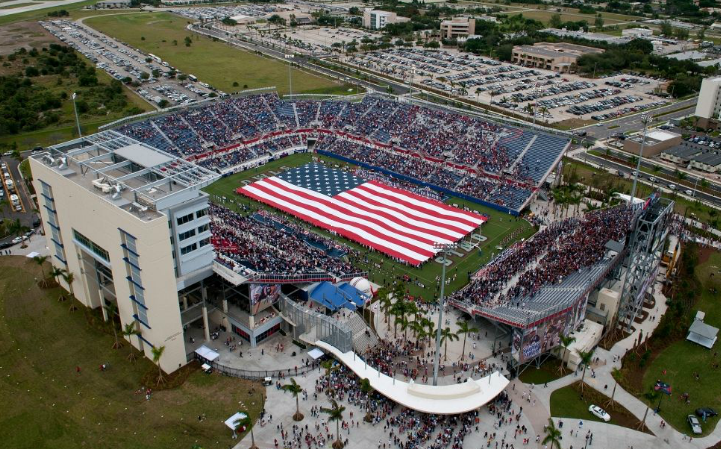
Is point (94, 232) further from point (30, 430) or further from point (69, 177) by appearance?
point (30, 430)

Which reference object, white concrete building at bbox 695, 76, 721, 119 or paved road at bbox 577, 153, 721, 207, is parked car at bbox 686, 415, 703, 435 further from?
white concrete building at bbox 695, 76, 721, 119

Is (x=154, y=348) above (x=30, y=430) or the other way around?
above

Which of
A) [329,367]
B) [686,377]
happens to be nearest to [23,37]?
[329,367]

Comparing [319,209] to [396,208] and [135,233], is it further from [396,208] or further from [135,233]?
[135,233]

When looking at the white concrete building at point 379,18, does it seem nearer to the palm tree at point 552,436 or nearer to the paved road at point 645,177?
the paved road at point 645,177

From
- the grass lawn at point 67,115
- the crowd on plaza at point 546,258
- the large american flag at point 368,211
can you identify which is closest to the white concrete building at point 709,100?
the crowd on plaza at point 546,258

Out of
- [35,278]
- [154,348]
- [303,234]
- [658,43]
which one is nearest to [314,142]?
[303,234]
